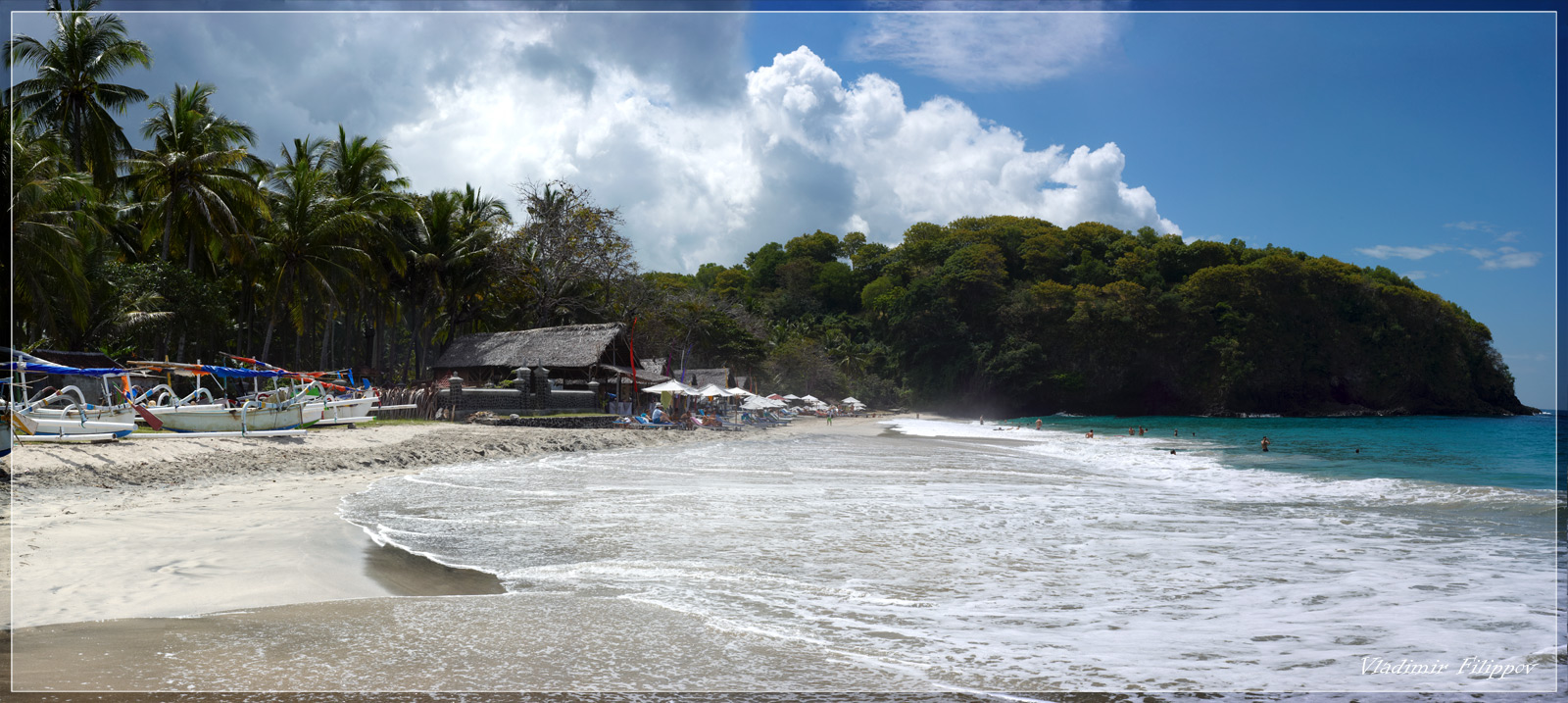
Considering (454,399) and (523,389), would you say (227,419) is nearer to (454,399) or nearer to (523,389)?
(454,399)

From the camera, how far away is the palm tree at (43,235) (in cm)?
1387

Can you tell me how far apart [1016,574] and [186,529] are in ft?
23.1

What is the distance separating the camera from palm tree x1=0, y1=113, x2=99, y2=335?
45.5 ft

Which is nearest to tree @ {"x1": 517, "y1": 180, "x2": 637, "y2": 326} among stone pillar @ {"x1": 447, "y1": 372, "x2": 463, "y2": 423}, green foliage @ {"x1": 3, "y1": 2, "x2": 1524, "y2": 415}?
green foliage @ {"x1": 3, "y1": 2, "x2": 1524, "y2": 415}

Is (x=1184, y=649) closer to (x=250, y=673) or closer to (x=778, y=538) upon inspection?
(x=778, y=538)

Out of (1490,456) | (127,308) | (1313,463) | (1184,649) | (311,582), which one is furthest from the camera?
(1490,456)

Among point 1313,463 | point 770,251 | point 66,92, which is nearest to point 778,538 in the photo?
point 1313,463

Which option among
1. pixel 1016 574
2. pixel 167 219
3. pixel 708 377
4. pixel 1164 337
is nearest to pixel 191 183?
pixel 167 219

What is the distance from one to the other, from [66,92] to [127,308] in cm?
610

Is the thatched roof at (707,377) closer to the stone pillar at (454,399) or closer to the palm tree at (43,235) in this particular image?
the stone pillar at (454,399)

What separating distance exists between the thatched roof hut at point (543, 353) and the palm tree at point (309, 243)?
5079 mm

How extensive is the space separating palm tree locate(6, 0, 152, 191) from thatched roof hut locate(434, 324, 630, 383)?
12.2 metres

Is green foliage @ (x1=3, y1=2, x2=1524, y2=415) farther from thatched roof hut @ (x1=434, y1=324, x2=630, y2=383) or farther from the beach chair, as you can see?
the beach chair

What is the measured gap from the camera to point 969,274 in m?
62.9
